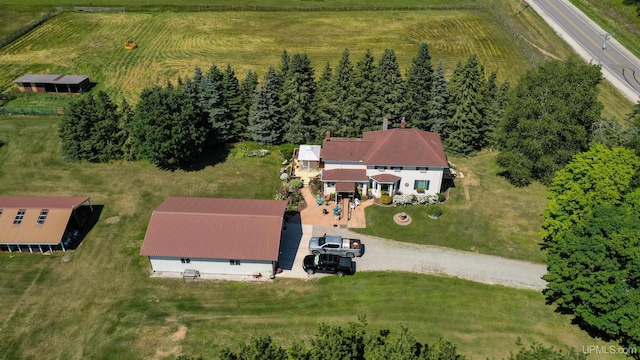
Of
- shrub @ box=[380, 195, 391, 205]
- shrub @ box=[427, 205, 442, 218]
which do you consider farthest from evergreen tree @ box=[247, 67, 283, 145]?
shrub @ box=[427, 205, 442, 218]

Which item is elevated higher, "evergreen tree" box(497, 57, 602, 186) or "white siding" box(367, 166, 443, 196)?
"evergreen tree" box(497, 57, 602, 186)

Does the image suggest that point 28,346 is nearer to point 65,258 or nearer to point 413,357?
point 65,258

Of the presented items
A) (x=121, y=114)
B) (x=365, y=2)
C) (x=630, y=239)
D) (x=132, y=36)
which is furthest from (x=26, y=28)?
(x=630, y=239)

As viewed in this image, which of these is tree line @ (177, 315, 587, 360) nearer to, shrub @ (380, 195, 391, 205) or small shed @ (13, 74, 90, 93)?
shrub @ (380, 195, 391, 205)

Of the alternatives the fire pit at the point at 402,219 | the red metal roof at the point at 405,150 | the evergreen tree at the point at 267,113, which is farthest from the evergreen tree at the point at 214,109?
the fire pit at the point at 402,219

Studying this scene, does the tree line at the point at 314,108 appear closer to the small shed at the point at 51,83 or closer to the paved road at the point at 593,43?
the small shed at the point at 51,83

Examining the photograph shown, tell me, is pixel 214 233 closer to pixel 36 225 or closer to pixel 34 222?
pixel 36 225

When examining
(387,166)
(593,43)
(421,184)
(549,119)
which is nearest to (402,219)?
(421,184)
